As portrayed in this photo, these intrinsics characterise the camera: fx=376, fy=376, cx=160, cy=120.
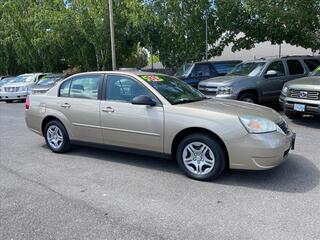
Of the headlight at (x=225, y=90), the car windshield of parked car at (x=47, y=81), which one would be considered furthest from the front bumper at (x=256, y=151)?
the car windshield of parked car at (x=47, y=81)

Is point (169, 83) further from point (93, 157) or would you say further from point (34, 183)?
point (34, 183)

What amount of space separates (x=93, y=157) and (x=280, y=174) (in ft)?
10.3

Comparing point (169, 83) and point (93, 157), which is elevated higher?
point (169, 83)

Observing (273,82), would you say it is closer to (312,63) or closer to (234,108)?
(312,63)

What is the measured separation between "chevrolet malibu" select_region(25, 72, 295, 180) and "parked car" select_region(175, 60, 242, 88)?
7.39 meters

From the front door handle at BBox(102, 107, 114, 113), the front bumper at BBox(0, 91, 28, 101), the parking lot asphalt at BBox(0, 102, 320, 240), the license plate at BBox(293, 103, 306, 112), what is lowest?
the parking lot asphalt at BBox(0, 102, 320, 240)

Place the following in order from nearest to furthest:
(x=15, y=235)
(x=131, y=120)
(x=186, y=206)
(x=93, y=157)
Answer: (x=15, y=235), (x=186, y=206), (x=131, y=120), (x=93, y=157)

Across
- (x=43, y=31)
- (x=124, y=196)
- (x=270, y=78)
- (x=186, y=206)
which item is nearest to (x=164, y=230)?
(x=186, y=206)

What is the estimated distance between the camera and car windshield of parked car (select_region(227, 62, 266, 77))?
11263 millimetres

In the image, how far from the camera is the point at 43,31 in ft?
84.9

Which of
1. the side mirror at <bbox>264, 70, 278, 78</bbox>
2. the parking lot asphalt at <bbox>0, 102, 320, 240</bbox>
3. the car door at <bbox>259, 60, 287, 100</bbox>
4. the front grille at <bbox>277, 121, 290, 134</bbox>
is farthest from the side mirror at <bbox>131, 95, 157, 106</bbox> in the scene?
the side mirror at <bbox>264, 70, 278, 78</bbox>

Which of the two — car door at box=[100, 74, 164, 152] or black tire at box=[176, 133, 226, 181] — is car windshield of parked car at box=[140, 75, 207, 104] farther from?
black tire at box=[176, 133, 226, 181]

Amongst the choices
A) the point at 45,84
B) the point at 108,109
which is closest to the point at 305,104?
the point at 108,109

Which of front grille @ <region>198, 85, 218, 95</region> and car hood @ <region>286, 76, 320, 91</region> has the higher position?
car hood @ <region>286, 76, 320, 91</region>
